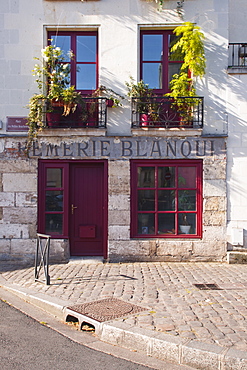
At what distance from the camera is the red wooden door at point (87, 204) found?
877 cm

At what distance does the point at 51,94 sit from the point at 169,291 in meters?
4.71

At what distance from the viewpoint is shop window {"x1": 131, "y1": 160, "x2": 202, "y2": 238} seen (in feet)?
28.3

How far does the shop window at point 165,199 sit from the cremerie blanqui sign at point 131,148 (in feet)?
0.67

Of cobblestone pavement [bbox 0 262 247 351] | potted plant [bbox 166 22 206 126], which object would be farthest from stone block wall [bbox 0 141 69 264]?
potted plant [bbox 166 22 206 126]

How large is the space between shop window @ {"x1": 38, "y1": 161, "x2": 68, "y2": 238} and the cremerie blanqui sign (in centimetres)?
33

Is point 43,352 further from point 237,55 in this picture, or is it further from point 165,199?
point 237,55

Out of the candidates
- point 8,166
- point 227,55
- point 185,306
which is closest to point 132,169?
point 8,166

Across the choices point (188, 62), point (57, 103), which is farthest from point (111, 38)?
point (57, 103)

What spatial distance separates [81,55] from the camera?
8.91 meters

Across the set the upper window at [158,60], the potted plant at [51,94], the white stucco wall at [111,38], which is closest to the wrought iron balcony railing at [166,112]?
the white stucco wall at [111,38]

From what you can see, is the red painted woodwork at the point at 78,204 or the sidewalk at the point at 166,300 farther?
the red painted woodwork at the point at 78,204

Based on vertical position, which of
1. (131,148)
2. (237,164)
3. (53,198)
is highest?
(131,148)

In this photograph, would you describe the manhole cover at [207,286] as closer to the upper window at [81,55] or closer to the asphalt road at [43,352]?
the asphalt road at [43,352]

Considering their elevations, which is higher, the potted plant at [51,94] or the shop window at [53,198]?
the potted plant at [51,94]
